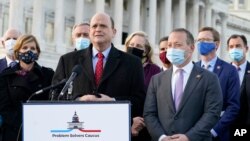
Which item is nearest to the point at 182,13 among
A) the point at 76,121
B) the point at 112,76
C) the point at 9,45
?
the point at 9,45

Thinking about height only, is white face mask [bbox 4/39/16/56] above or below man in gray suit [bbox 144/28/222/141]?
above

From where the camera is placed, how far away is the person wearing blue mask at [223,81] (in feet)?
35.0

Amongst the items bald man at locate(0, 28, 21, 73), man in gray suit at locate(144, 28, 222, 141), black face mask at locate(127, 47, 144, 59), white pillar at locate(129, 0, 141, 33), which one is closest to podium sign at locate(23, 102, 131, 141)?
man in gray suit at locate(144, 28, 222, 141)

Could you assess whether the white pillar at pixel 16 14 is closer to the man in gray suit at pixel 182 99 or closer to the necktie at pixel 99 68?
the necktie at pixel 99 68

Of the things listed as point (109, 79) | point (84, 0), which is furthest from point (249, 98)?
point (84, 0)

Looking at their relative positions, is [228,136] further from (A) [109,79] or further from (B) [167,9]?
(B) [167,9]

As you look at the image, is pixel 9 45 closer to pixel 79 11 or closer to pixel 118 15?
pixel 79 11

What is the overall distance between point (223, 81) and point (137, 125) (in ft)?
6.89

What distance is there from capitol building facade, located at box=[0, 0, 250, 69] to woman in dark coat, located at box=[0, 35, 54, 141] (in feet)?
95.0

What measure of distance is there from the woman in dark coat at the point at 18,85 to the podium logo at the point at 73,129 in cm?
335

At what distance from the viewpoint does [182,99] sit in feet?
30.4

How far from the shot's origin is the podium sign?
725 cm

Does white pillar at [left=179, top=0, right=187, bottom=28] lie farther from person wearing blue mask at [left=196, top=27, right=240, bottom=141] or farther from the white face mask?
person wearing blue mask at [left=196, top=27, right=240, bottom=141]

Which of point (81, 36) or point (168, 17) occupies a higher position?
point (168, 17)
